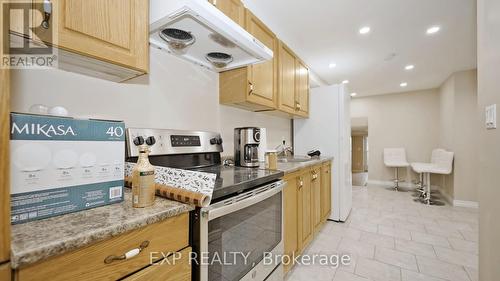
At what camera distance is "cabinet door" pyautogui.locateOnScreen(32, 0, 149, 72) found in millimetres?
742

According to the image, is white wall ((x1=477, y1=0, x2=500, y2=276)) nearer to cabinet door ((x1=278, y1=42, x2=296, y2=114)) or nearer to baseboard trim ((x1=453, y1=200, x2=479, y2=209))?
cabinet door ((x1=278, y1=42, x2=296, y2=114))

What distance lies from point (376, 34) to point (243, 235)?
104 inches

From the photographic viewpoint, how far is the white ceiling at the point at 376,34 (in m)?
1.95

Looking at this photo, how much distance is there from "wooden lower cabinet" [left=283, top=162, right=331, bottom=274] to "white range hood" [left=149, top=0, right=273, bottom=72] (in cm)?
94

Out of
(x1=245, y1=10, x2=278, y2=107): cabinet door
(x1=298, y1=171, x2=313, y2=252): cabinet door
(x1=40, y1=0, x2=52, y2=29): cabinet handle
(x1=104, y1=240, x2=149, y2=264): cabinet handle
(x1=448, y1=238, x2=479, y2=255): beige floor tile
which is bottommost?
(x1=448, y1=238, x2=479, y2=255): beige floor tile

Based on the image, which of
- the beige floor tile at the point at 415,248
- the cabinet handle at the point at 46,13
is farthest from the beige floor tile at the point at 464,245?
the cabinet handle at the point at 46,13

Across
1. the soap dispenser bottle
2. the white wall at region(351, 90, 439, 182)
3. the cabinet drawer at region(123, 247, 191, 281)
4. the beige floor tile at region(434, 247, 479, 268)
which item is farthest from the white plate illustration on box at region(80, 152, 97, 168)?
the white wall at region(351, 90, 439, 182)

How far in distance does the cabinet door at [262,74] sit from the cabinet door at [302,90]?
2.04ft

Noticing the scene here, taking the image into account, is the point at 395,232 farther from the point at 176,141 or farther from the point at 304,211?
the point at 176,141

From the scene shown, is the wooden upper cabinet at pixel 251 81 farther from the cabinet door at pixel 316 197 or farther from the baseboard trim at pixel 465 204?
the baseboard trim at pixel 465 204

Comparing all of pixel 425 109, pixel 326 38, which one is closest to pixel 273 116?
pixel 326 38

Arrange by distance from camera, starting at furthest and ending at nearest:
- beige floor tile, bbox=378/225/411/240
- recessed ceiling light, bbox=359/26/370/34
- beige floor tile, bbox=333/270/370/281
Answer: beige floor tile, bbox=378/225/411/240, recessed ceiling light, bbox=359/26/370/34, beige floor tile, bbox=333/270/370/281

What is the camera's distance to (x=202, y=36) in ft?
4.11

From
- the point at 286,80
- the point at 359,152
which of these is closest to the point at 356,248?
the point at 286,80
